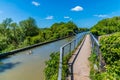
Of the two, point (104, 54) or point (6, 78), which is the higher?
point (104, 54)

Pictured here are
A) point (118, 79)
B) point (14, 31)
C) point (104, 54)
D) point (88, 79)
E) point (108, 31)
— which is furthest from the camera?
point (108, 31)

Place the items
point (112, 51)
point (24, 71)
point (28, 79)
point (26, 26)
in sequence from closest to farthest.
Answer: point (112, 51) → point (28, 79) → point (24, 71) → point (26, 26)

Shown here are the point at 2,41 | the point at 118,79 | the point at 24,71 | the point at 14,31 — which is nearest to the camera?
the point at 118,79

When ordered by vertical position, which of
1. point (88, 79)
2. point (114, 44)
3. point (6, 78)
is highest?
point (114, 44)

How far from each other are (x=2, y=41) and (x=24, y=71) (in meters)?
11.5

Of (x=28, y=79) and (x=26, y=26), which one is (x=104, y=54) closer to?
(x=28, y=79)

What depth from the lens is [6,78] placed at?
9.05 metres

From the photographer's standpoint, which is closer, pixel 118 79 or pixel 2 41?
pixel 118 79

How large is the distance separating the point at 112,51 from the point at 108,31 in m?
52.1

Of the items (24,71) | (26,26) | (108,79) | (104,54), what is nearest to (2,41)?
(24,71)

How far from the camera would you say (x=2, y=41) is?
810 inches

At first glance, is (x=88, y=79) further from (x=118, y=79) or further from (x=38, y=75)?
(x=38, y=75)

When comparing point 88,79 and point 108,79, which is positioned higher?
point 108,79

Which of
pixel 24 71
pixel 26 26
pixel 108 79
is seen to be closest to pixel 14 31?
pixel 26 26
